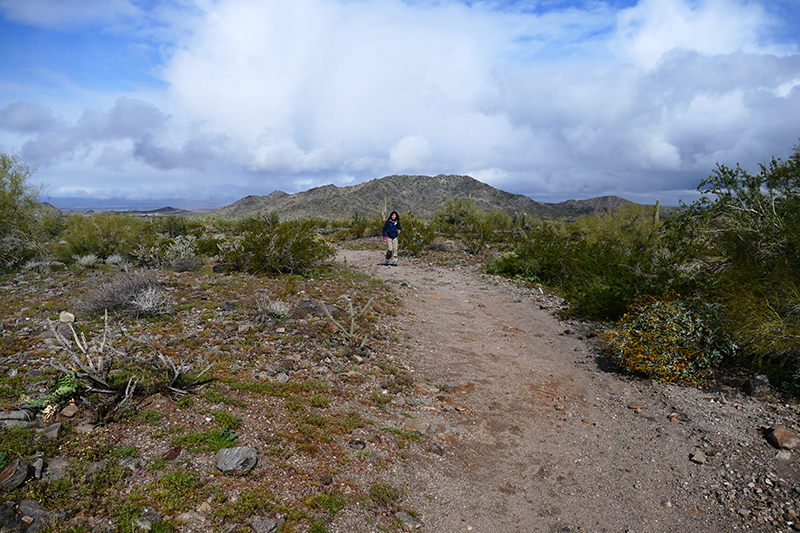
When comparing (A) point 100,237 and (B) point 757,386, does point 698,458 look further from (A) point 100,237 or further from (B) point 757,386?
(A) point 100,237

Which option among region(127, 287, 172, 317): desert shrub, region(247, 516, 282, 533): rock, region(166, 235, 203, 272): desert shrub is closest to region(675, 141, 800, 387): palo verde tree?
region(247, 516, 282, 533): rock

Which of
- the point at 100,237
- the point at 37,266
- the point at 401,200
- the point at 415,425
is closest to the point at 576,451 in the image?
the point at 415,425

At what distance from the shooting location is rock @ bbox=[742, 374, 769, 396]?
4969 mm

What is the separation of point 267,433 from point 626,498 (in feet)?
11.8

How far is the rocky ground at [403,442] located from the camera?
294cm

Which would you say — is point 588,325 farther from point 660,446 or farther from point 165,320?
point 165,320

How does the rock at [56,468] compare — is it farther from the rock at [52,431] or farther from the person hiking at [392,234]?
the person hiking at [392,234]

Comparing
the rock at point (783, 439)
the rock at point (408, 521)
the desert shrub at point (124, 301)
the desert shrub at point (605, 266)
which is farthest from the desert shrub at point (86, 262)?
the rock at point (783, 439)

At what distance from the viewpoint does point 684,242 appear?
738 centimetres

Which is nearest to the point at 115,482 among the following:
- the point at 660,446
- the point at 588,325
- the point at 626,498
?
the point at 626,498

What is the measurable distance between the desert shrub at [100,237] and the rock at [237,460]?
12.3 meters

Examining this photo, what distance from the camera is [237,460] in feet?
10.6

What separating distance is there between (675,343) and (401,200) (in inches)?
3068

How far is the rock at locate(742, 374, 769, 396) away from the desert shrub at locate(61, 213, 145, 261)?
1590cm
